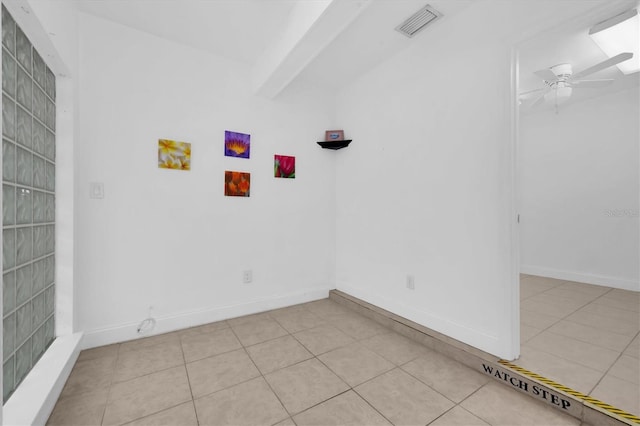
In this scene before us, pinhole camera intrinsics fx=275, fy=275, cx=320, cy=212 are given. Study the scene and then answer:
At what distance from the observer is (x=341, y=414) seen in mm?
1551

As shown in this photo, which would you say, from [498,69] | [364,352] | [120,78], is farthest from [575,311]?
[120,78]

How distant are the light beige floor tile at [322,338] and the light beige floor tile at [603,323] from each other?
2210 mm

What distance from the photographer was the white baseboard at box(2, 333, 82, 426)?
51.6 inches

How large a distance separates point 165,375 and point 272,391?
779 mm

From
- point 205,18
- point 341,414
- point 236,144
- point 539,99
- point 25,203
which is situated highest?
point 205,18

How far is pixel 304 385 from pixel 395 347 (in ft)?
2.90

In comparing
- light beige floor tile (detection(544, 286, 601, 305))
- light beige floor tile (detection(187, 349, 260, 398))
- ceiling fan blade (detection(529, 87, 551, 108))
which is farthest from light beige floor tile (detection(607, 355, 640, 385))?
ceiling fan blade (detection(529, 87, 551, 108))

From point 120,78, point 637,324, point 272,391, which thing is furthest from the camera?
point 637,324

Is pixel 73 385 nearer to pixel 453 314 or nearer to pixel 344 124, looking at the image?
pixel 453 314

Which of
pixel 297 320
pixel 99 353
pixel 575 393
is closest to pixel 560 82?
pixel 575 393

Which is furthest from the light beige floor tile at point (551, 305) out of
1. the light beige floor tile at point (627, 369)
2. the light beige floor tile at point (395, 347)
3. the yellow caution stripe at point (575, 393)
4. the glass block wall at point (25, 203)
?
the glass block wall at point (25, 203)

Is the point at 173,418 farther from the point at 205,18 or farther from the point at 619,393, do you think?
the point at 205,18

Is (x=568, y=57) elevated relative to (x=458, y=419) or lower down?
elevated

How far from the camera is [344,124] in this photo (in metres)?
3.49
